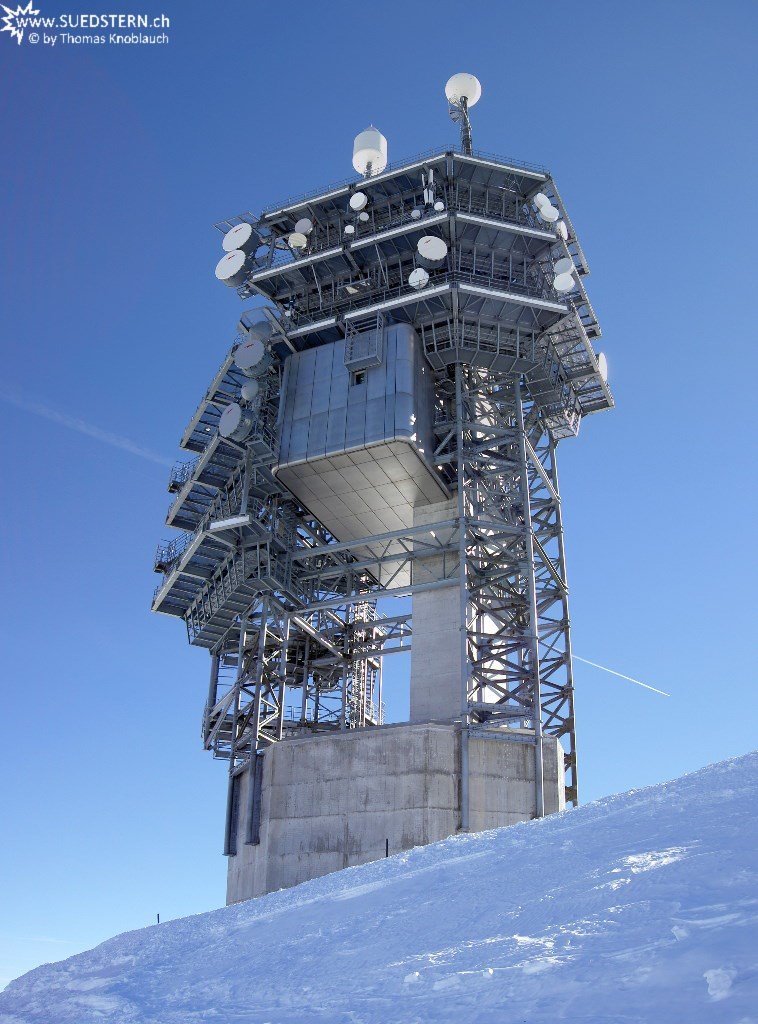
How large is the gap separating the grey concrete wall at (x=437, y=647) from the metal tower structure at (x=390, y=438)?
0.68 ft

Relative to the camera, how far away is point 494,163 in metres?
46.3

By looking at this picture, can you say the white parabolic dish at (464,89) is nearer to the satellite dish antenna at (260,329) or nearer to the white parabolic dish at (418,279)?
the white parabolic dish at (418,279)

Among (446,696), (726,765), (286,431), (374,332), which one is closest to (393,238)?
(374,332)

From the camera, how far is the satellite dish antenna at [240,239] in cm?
4850

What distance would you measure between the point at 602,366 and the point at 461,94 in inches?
606

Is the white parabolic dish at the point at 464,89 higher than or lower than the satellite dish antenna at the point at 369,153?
higher

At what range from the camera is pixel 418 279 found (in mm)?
43688

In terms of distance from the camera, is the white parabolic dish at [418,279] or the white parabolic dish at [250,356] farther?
the white parabolic dish at [250,356]

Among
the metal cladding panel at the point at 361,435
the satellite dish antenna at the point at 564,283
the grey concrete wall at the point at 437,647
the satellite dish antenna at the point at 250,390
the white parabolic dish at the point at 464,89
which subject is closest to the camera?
the grey concrete wall at the point at 437,647

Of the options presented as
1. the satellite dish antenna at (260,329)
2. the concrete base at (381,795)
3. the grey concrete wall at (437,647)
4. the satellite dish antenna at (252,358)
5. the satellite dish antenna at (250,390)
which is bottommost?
the concrete base at (381,795)

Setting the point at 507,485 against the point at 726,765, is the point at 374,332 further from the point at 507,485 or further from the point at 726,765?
the point at 726,765

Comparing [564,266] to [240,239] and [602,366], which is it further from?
[240,239]

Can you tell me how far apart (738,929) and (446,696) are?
3077cm

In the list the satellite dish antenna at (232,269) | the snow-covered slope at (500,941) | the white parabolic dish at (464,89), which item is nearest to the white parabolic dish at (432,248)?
the satellite dish antenna at (232,269)
